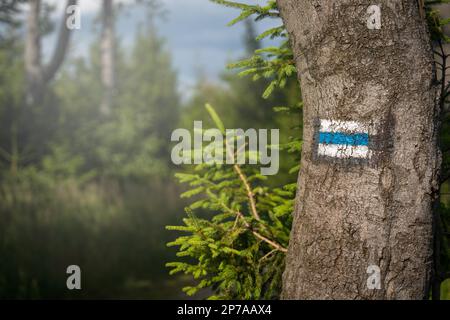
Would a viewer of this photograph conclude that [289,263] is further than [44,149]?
No

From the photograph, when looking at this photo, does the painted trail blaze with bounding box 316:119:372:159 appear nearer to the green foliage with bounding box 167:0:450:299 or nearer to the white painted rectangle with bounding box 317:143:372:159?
the white painted rectangle with bounding box 317:143:372:159

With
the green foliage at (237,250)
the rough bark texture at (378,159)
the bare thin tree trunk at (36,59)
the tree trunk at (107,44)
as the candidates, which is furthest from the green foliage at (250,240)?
the tree trunk at (107,44)

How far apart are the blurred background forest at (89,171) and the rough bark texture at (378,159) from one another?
1.05m

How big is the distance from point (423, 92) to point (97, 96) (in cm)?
1551

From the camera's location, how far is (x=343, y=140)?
2059 mm

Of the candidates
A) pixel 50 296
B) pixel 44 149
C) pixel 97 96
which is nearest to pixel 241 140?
pixel 50 296

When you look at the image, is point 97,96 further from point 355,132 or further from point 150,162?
point 355,132

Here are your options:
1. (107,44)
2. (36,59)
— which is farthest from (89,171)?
(107,44)

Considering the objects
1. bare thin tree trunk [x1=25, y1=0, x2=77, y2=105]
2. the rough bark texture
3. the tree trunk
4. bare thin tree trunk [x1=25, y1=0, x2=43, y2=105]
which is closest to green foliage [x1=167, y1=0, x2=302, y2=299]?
the rough bark texture

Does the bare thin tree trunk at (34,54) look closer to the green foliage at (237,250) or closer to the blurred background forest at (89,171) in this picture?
the blurred background forest at (89,171)

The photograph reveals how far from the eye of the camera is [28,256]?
20.6 feet

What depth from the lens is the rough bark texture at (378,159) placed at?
199 centimetres
